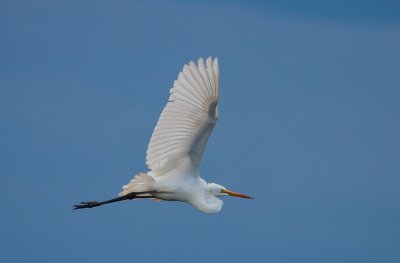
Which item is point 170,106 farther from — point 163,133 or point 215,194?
point 215,194

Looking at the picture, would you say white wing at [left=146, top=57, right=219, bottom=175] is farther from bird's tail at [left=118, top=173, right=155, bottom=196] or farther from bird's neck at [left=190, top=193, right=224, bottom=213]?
bird's neck at [left=190, top=193, right=224, bottom=213]

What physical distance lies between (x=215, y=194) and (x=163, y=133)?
1.39 meters

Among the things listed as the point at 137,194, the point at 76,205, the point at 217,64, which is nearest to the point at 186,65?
the point at 217,64

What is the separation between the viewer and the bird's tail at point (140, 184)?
12367 mm

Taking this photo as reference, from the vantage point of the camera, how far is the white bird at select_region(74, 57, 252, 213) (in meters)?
11.8

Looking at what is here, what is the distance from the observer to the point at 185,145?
1226 cm

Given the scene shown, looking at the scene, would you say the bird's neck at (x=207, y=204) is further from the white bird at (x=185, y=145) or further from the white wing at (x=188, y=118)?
the white wing at (x=188, y=118)

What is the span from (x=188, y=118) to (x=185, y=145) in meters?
0.44

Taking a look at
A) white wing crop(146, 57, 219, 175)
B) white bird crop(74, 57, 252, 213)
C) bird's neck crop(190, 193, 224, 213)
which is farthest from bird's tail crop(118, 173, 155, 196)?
bird's neck crop(190, 193, 224, 213)

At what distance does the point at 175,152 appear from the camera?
12.4 m

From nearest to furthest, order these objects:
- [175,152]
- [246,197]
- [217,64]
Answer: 1. [217,64]
2. [175,152]
3. [246,197]

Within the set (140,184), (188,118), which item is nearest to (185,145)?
(188,118)

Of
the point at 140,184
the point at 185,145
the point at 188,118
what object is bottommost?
the point at 140,184

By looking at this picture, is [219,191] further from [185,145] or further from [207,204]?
[185,145]
